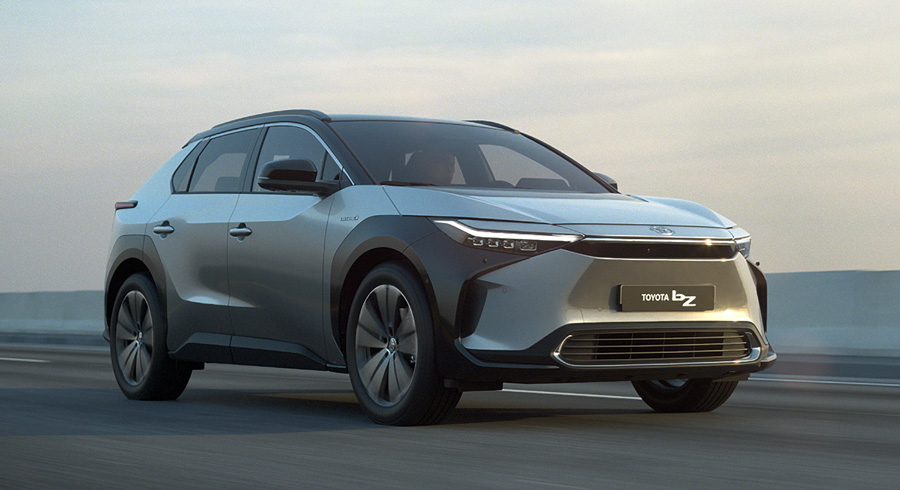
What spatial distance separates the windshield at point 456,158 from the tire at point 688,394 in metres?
1.26

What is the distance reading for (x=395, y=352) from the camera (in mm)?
7105

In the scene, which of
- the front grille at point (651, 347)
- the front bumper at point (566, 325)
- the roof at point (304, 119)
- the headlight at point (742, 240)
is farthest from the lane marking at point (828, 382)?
the front bumper at point (566, 325)

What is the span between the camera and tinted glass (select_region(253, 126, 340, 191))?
7984mm

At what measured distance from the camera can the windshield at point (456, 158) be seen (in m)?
7.85

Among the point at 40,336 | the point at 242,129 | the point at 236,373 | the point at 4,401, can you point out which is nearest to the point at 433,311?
the point at 242,129

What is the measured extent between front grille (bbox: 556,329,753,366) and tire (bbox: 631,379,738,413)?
0.83m

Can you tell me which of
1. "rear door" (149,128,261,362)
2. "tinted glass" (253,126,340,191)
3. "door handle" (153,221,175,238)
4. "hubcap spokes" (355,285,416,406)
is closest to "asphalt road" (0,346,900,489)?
"hubcap spokes" (355,285,416,406)

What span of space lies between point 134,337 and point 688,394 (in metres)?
3.91

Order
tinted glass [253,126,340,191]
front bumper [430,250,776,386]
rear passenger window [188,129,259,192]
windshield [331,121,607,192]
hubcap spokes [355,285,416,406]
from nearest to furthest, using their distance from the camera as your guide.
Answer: front bumper [430,250,776,386] → hubcap spokes [355,285,416,406] → windshield [331,121,607,192] → tinted glass [253,126,340,191] → rear passenger window [188,129,259,192]

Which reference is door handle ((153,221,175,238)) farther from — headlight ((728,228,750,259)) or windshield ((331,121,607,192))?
headlight ((728,228,750,259))

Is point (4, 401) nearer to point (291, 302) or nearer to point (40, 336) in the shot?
point (291, 302)

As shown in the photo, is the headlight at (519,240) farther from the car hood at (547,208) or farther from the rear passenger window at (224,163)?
the rear passenger window at (224,163)

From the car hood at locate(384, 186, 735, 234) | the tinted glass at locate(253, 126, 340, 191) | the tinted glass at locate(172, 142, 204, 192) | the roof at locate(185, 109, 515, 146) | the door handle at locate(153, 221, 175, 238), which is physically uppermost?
the roof at locate(185, 109, 515, 146)

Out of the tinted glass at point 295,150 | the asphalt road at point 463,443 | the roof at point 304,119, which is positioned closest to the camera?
the asphalt road at point 463,443
